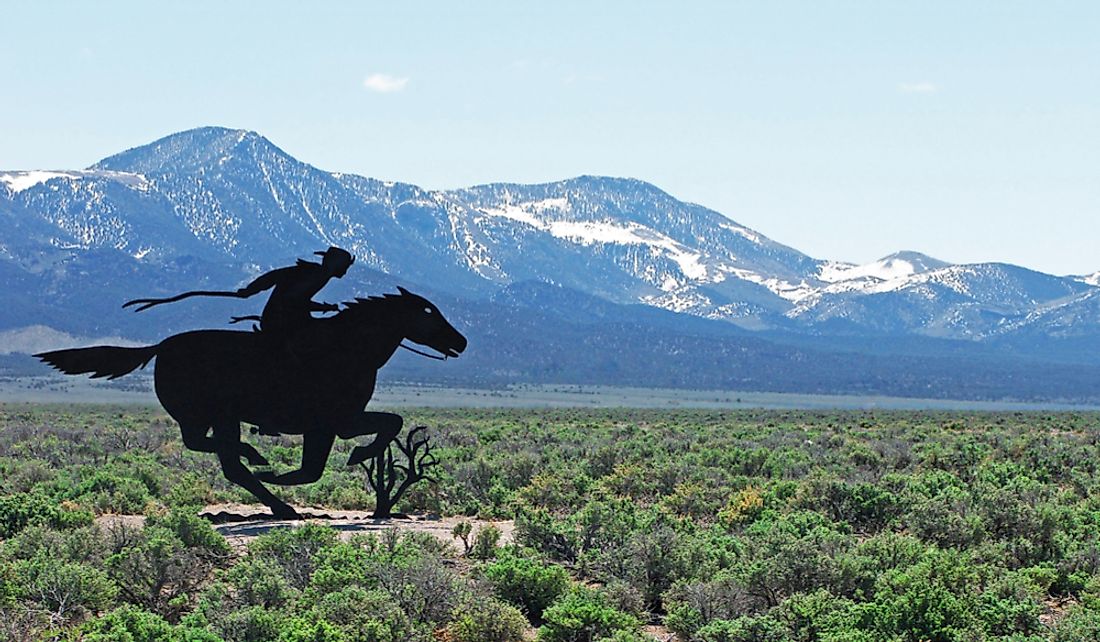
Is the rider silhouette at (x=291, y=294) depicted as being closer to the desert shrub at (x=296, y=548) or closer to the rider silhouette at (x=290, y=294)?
the rider silhouette at (x=290, y=294)

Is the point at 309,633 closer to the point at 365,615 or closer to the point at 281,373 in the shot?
the point at 365,615

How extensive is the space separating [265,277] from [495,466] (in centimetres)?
826

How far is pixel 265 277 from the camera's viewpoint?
58.7 feet

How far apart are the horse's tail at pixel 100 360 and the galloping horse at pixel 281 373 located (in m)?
0.01

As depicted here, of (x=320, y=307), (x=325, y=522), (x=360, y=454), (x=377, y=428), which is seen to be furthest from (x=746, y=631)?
(x=360, y=454)

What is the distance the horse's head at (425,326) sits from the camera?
61.1 ft

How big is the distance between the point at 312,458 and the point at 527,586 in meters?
6.30

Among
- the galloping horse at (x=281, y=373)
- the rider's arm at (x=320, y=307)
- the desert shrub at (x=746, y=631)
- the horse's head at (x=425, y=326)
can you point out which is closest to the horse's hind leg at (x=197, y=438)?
the galloping horse at (x=281, y=373)

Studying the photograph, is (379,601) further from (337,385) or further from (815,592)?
(337,385)

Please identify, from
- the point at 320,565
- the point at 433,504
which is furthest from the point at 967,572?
the point at 433,504

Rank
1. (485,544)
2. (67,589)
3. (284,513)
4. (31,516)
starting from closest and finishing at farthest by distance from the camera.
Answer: (67,589), (485,544), (31,516), (284,513)

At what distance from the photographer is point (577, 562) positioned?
15.7 meters

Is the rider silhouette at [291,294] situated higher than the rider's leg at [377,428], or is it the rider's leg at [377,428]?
the rider silhouette at [291,294]

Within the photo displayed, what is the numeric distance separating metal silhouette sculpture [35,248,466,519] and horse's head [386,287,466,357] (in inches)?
0.6
